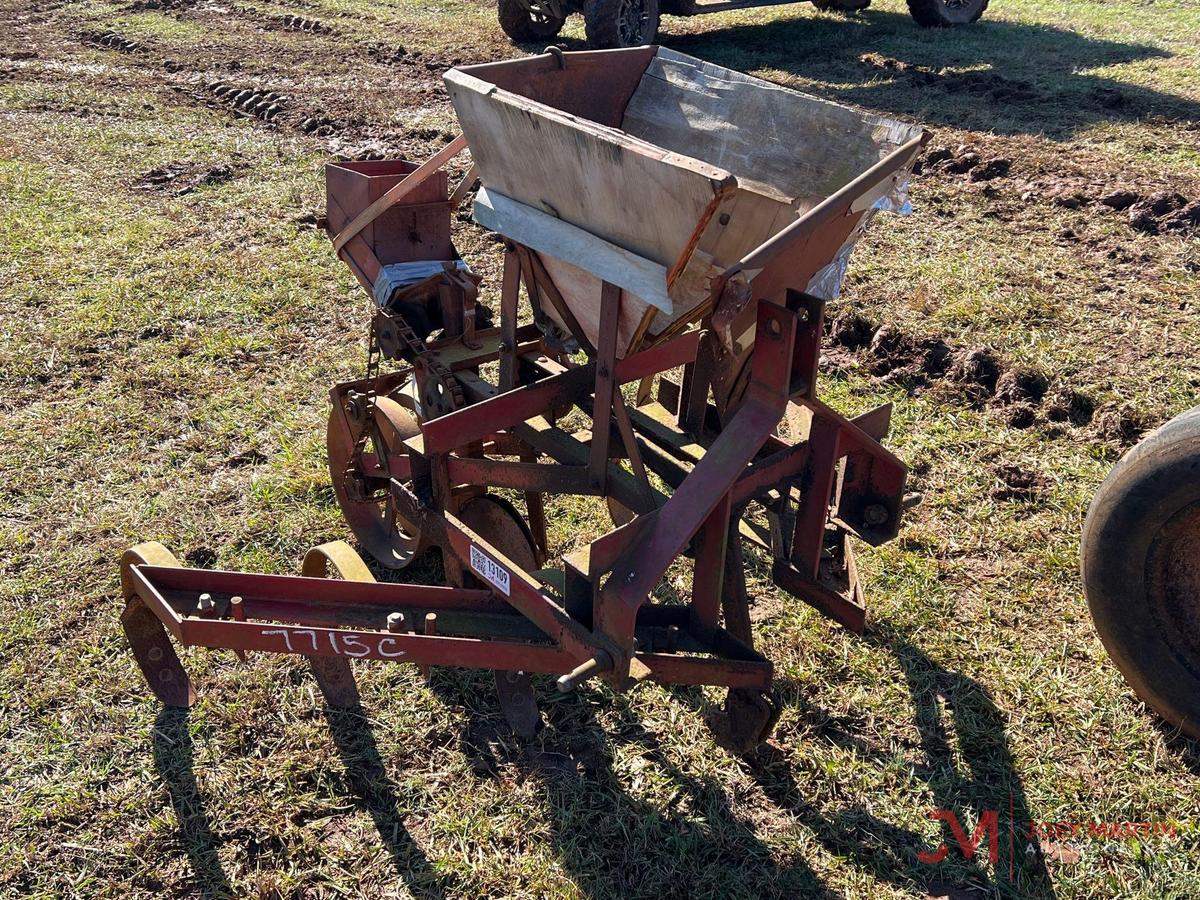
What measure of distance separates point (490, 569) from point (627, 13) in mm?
10401

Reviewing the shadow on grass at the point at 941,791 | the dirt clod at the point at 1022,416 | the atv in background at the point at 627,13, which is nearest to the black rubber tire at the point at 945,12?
the atv in background at the point at 627,13

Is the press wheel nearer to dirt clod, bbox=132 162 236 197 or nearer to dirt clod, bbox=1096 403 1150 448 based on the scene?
dirt clod, bbox=1096 403 1150 448

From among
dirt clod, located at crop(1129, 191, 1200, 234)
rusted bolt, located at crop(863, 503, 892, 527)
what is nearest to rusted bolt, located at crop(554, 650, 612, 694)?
rusted bolt, located at crop(863, 503, 892, 527)

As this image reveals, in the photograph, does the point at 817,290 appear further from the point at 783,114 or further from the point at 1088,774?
the point at 1088,774

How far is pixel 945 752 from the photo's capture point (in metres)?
3.34

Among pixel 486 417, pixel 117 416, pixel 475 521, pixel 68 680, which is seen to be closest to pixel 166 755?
pixel 68 680

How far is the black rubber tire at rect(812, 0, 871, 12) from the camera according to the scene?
14.2 metres

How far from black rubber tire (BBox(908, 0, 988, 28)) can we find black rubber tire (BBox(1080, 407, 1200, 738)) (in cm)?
1193

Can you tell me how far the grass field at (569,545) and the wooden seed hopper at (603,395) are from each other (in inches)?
10.9

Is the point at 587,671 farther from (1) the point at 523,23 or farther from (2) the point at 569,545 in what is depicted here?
(1) the point at 523,23

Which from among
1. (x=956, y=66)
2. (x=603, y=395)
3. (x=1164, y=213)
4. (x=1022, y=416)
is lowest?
(x=1022, y=416)

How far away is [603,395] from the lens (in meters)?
3.10

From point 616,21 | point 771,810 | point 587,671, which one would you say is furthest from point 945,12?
point 587,671
